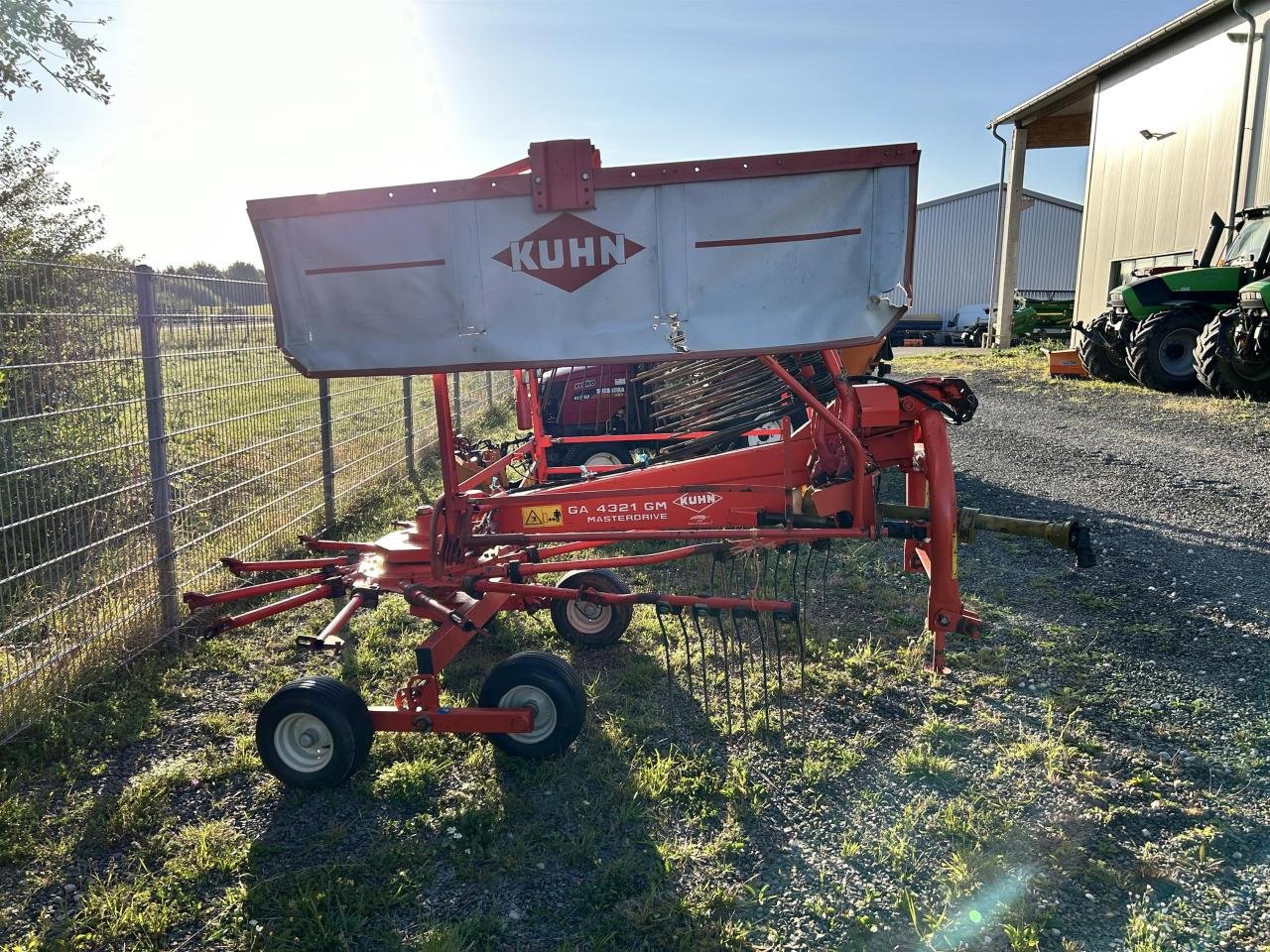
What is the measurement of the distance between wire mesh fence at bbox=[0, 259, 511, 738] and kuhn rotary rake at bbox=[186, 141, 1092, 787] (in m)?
0.81

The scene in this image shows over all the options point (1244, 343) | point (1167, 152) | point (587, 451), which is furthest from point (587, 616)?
point (1167, 152)

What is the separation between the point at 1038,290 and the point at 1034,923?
1561 inches

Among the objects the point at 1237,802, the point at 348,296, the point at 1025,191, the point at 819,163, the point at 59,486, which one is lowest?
the point at 1237,802

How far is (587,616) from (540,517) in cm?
99

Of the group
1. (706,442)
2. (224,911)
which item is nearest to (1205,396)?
(706,442)

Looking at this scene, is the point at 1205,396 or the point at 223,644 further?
the point at 1205,396

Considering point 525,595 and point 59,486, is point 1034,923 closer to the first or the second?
point 525,595

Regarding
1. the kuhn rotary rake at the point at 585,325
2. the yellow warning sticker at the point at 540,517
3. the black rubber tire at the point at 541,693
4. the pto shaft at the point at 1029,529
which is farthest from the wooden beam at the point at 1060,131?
the black rubber tire at the point at 541,693

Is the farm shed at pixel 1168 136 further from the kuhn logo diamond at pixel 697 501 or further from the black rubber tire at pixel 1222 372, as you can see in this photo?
the kuhn logo diamond at pixel 697 501

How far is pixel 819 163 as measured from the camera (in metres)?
3.19

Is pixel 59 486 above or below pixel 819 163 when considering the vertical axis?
below

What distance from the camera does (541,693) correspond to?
3613 mm

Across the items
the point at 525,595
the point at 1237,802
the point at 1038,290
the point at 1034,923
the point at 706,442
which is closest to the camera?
the point at 1034,923

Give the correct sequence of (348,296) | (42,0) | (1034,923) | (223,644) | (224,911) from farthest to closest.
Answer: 1. (42,0)
2. (223,644)
3. (348,296)
4. (224,911)
5. (1034,923)
